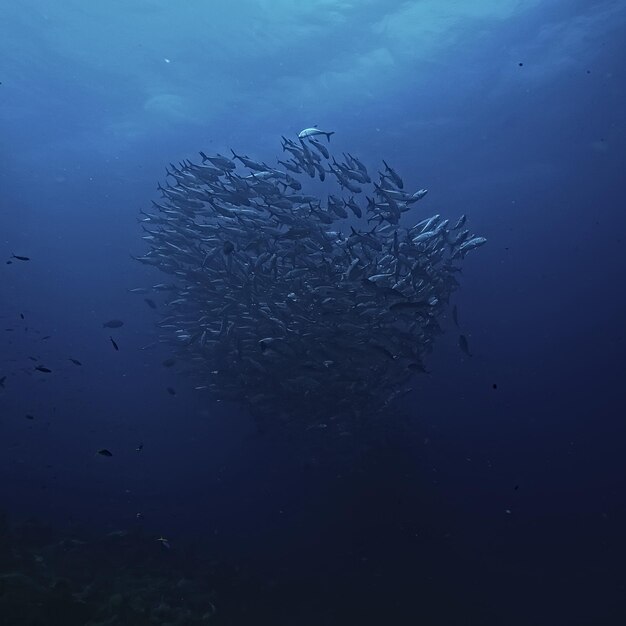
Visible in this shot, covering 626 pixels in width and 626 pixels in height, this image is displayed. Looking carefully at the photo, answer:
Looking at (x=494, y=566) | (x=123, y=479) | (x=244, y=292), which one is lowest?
(x=494, y=566)

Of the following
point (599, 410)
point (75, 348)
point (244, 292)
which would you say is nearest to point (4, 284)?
point (75, 348)

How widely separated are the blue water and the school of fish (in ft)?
20.7

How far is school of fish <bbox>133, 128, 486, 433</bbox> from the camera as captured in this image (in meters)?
9.57

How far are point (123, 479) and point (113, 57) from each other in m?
19.2

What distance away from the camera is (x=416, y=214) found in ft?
74.6

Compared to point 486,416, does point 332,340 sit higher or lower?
higher

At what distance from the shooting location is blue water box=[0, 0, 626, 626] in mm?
15734

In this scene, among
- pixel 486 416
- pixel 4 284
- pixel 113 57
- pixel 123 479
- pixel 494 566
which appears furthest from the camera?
pixel 486 416

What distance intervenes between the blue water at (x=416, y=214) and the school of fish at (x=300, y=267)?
632 centimetres

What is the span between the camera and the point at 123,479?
2538 centimetres

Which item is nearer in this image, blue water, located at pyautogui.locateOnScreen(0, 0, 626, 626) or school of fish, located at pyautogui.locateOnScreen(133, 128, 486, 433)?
school of fish, located at pyautogui.locateOnScreen(133, 128, 486, 433)

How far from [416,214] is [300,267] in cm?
1377

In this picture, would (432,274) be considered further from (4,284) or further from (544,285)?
(4,284)

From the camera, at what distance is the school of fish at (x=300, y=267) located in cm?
957
